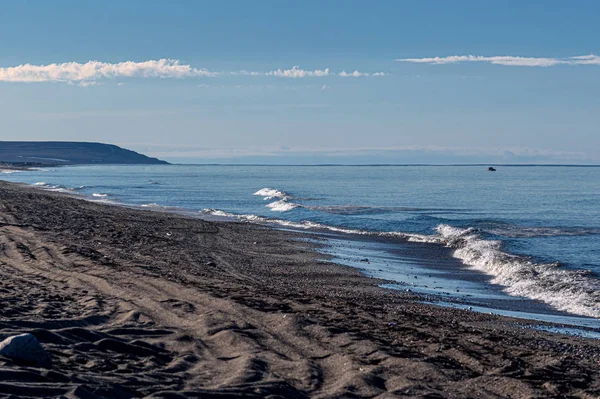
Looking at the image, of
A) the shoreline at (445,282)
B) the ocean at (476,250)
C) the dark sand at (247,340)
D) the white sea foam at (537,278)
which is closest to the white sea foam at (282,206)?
the ocean at (476,250)

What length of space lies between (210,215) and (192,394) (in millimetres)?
31210

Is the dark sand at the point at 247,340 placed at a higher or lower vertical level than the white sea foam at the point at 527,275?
higher

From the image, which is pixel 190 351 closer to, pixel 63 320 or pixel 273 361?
pixel 273 361

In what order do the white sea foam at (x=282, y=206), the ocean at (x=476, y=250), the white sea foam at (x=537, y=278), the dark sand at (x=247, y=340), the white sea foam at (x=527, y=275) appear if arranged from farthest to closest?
1. the white sea foam at (x=282, y=206)
2. the ocean at (x=476, y=250)
3. the white sea foam at (x=527, y=275)
4. the white sea foam at (x=537, y=278)
5. the dark sand at (x=247, y=340)

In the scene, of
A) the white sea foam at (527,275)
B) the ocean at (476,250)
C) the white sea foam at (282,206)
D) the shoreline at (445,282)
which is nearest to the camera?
the shoreline at (445,282)

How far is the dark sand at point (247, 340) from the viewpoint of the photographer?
6598 mm

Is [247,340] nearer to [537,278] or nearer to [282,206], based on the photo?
[537,278]

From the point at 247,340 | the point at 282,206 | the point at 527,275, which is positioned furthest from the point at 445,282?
the point at 282,206

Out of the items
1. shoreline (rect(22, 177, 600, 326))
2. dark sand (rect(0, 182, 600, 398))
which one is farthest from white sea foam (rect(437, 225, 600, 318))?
dark sand (rect(0, 182, 600, 398))

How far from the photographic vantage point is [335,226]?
31.2m

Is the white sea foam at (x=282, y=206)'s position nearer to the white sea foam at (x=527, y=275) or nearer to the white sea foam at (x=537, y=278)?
the white sea foam at (x=527, y=275)

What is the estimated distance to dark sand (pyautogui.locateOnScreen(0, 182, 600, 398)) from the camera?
21.6ft

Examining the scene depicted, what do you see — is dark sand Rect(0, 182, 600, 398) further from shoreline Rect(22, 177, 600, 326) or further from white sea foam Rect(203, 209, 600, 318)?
white sea foam Rect(203, 209, 600, 318)

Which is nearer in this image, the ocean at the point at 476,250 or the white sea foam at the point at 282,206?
the ocean at the point at 476,250
